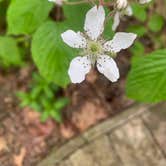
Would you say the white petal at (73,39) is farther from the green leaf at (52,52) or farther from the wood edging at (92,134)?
the wood edging at (92,134)

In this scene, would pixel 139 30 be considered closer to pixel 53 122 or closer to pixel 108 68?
pixel 53 122

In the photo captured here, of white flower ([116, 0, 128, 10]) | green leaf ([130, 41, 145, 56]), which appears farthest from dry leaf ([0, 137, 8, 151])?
white flower ([116, 0, 128, 10])

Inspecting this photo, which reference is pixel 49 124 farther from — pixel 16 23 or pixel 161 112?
pixel 16 23

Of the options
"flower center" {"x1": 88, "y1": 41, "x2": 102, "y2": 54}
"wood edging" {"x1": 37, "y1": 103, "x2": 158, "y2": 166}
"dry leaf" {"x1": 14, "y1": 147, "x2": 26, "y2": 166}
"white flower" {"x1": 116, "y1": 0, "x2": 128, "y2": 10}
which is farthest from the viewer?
"dry leaf" {"x1": 14, "y1": 147, "x2": 26, "y2": 166}

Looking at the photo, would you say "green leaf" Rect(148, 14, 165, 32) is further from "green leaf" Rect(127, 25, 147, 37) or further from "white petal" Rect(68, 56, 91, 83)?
"white petal" Rect(68, 56, 91, 83)

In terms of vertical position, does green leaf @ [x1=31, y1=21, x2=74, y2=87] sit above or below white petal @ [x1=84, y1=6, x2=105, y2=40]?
below

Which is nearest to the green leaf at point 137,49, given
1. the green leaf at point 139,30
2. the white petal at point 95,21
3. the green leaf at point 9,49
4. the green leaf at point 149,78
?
the green leaf at point 139,30

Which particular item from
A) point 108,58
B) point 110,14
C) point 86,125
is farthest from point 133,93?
point 86,125
